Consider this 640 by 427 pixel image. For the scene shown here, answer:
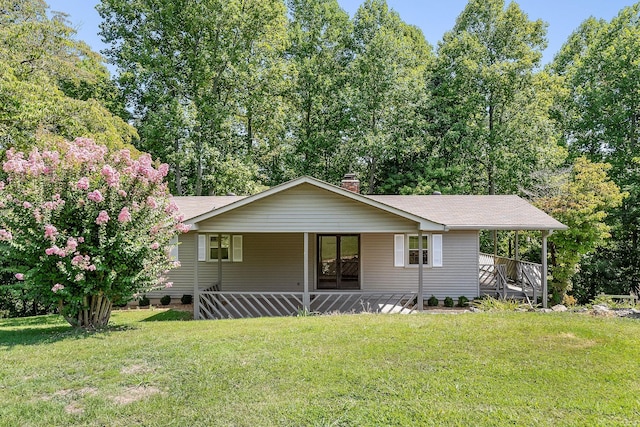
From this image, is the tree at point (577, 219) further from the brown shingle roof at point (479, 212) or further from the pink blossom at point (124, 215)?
the pink blossom at point (124, 215)

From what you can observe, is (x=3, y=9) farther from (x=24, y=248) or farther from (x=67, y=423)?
(x=67, y=423)

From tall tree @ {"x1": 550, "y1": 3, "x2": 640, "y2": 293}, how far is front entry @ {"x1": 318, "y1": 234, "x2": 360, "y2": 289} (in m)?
14.1

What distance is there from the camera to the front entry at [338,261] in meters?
13.4

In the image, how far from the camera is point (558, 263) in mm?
16109

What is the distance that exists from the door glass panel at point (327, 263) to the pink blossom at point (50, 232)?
7.71 m

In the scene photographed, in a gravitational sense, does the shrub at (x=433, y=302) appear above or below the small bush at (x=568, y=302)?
above

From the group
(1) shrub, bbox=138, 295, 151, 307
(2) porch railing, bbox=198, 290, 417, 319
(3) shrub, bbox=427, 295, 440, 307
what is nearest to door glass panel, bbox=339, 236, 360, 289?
(2) porch railing, bbox=198, 290, 417, 319

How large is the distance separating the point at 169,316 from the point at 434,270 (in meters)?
8.48

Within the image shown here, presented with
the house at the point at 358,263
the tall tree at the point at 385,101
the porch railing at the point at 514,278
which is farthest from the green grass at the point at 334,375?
the tall tree at the point at 385,101

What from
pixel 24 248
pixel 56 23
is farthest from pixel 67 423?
pixel 56 23

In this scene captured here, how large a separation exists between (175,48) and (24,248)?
726 inches

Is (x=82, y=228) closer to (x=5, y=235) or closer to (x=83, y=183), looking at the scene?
(x=83, y=183)

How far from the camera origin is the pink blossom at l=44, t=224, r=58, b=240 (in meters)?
7.37

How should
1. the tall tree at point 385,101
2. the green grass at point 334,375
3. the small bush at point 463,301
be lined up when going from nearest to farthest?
the green grass at point 334,375
the small bush at point 463,301
the tall tree at point 385,101
